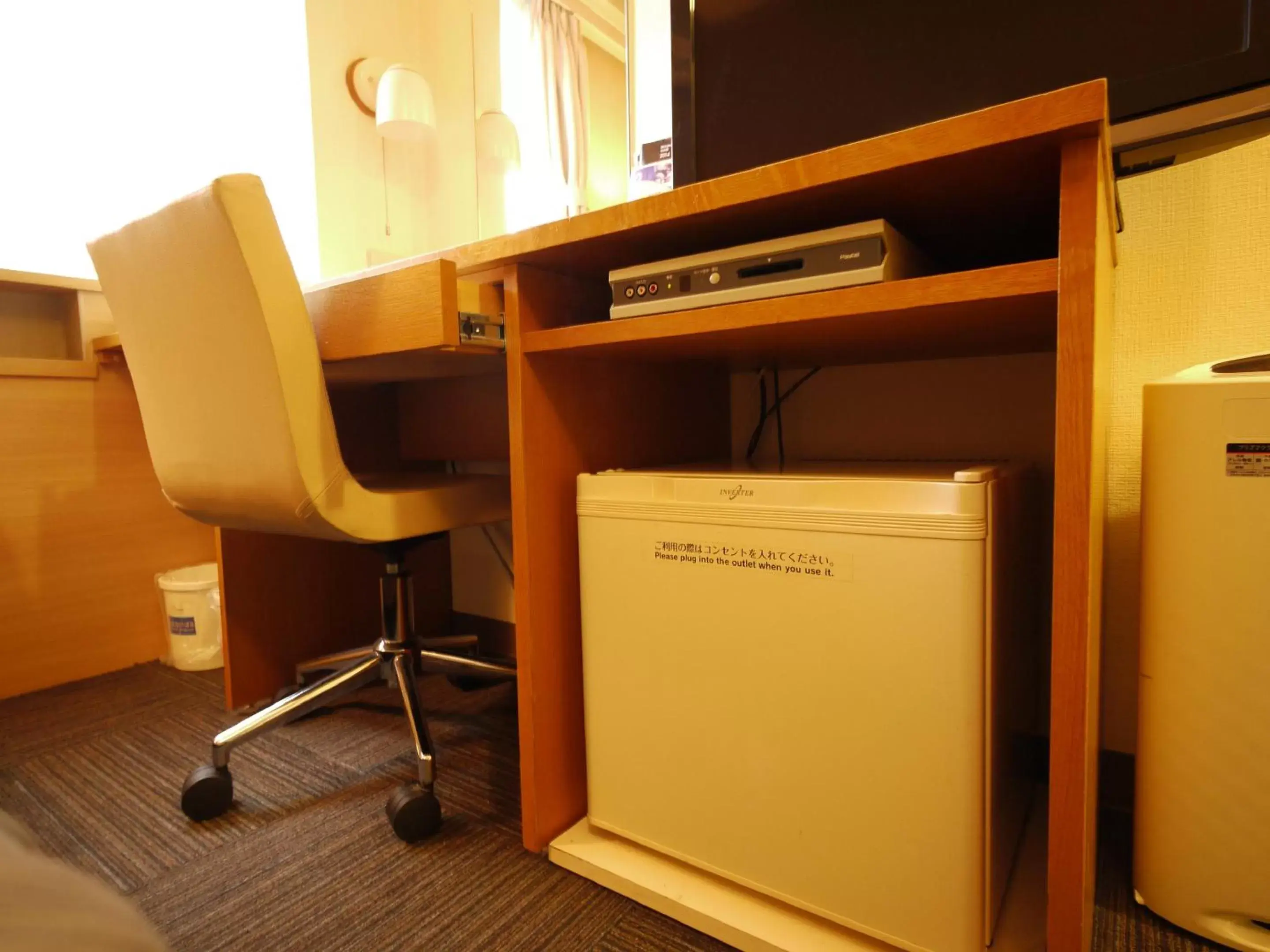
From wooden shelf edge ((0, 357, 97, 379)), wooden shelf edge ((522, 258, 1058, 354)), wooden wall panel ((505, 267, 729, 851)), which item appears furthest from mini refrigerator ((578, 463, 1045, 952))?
wooden shelf edge ((0, 357, 97, 379))

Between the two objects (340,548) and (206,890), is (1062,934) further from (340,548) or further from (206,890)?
(340,548)

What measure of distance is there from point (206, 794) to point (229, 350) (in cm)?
69

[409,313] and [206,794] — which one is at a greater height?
[409,313]

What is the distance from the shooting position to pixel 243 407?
35.8 inches

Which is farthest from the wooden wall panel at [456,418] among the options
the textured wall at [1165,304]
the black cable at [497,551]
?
the textured wall at [1165,304]

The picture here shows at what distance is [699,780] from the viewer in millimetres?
797

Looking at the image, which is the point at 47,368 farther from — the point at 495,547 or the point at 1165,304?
the point at 1165,304

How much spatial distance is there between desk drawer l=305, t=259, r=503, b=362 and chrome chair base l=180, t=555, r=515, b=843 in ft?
1.52

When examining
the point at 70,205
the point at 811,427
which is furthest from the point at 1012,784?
the point at 70,205

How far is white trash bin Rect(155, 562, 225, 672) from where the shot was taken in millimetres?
1732

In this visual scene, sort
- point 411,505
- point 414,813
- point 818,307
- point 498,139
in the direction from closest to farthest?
point 818,307 → point 414,813 → point 411,505 → point 498,139

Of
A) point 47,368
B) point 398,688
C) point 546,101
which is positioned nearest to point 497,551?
point 398,688

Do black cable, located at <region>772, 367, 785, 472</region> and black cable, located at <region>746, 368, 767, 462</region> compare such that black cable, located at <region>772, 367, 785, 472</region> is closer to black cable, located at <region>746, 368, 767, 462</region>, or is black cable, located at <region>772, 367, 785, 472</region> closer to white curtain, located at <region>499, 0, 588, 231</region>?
black cable, located at <region>746, 368, 767, 462</region>

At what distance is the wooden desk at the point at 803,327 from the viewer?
0.55 metres
